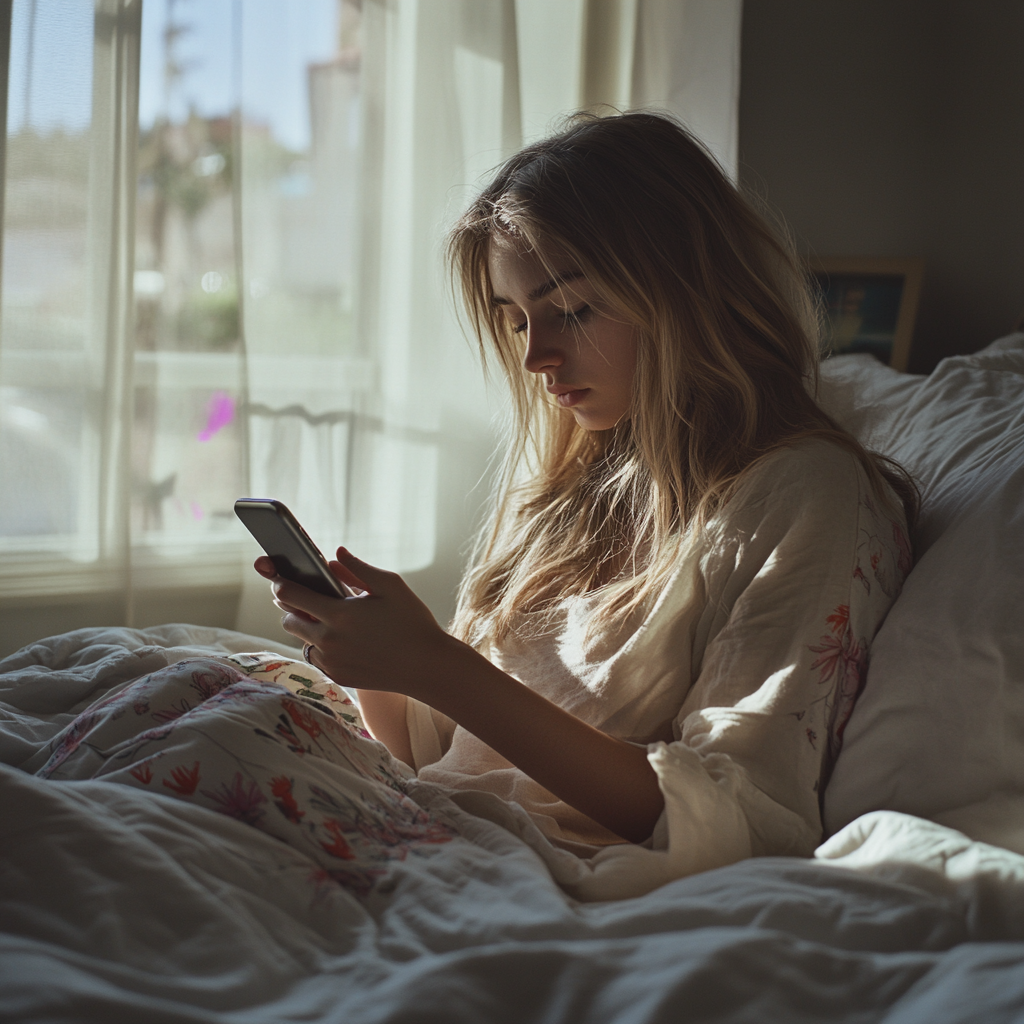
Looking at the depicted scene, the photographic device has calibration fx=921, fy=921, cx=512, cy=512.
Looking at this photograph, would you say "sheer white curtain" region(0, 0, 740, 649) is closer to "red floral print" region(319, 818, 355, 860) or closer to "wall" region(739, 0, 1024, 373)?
"wall" region(739, 0, 1024, 373)

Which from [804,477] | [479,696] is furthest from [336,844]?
[804,477]

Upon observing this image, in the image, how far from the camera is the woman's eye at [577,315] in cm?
100

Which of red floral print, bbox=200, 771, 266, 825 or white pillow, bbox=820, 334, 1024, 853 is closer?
red floral print, bbox=200, 771, 266, 825

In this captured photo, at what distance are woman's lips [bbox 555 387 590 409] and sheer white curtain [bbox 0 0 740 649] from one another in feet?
2.40

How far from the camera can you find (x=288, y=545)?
85 centimetres

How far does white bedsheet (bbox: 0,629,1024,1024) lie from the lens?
485mm

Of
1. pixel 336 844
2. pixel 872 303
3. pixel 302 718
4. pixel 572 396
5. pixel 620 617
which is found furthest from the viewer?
pixel 872 303

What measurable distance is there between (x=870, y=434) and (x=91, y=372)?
1.20 m

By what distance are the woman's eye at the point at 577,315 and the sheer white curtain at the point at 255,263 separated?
77 centimetres

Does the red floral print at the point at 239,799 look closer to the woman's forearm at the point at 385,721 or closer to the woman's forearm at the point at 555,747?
the woman's forearm at the point at 555,747

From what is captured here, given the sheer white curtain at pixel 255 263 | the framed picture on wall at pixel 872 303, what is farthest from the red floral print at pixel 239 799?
the framed picture on wall at pixel 872 303

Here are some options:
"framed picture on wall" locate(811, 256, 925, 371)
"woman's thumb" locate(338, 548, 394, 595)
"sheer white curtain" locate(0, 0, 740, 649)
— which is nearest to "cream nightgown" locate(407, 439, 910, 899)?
"woman's thumb" locate(338, 548, 394, 595)

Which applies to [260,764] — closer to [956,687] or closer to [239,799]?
[239,799]

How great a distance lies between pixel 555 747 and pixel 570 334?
1.51ft
